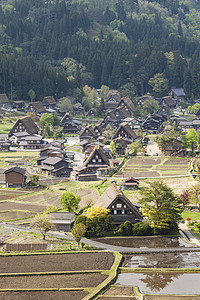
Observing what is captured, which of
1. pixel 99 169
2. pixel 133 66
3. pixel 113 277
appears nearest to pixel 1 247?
pixel 113 277

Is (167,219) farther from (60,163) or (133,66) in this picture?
(133,66)

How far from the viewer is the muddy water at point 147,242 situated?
142 feet

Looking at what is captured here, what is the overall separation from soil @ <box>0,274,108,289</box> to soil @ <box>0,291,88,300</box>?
3.30ft

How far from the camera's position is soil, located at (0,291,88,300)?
32188mm

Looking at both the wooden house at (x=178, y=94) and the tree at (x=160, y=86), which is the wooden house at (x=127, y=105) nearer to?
the tree at (x=160, y=86)

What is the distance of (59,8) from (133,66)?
47963mm

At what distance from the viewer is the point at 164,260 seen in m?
39.6

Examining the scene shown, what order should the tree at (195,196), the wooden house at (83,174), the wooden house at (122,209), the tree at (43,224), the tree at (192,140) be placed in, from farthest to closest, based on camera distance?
the tree at (192,140), the wooden house at (83,174), the tree at (195,196), the wooden house at (122,209), the tree at (43,224)

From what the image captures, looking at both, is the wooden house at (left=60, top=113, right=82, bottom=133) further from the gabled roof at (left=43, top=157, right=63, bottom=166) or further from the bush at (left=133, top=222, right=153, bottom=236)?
the bush at (left=133, top=222, right=153, bottom=236)

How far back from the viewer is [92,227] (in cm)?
4622

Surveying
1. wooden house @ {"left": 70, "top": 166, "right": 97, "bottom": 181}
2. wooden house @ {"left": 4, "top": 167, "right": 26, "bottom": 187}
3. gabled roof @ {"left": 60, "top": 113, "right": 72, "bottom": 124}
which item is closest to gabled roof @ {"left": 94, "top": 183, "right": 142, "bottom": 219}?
wooden house @ {"left": 4, "top": 167, "right": 26, "bottom": 187}

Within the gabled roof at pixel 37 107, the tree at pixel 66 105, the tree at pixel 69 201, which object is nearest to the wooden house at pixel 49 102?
the tree at pixel 66 105

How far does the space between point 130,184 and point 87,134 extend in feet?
130

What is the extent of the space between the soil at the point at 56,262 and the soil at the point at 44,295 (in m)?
4.12
